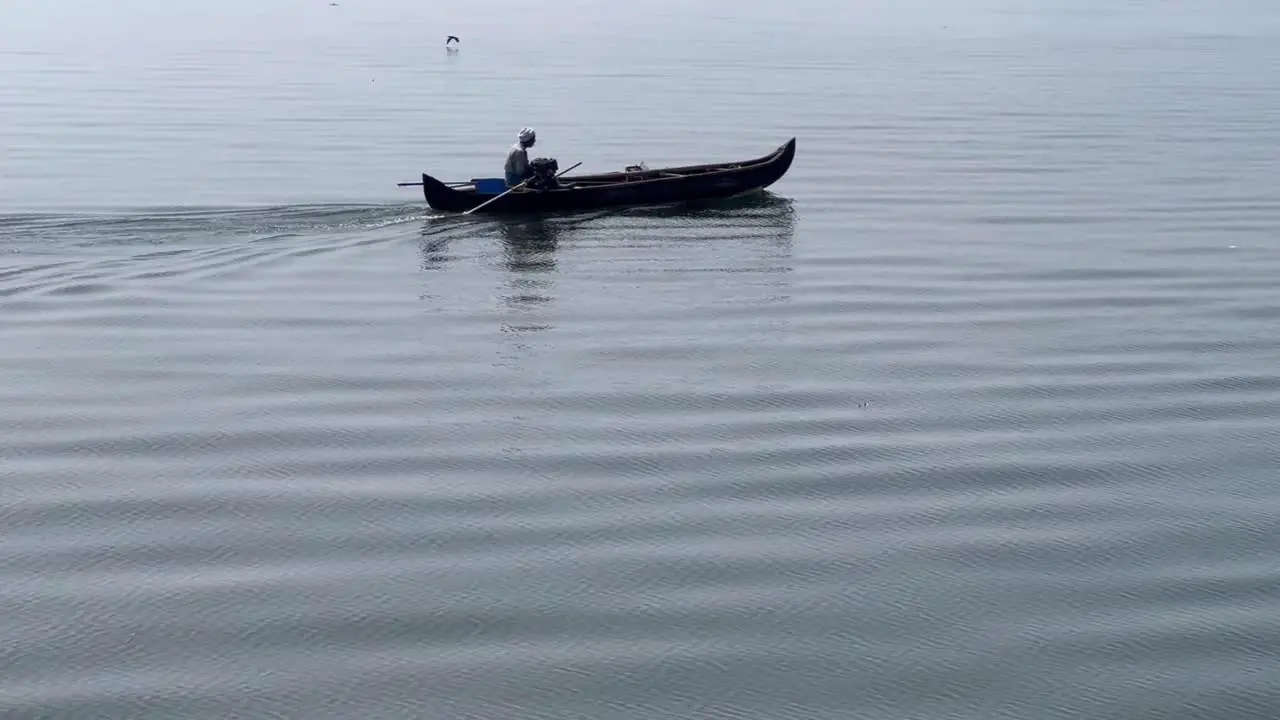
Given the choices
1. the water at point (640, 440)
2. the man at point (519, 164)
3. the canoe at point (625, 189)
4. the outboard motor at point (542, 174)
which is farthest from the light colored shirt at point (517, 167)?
the water at point (640, 440)

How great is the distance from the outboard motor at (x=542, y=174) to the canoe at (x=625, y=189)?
204 mm

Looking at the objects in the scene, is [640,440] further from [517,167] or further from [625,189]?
[625,189]

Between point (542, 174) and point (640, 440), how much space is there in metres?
13.4

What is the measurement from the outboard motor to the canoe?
0.67 feet

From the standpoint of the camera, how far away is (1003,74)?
5803cm

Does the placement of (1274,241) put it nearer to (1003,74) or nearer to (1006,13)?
(1003,74)

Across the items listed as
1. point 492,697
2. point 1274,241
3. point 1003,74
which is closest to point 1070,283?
point 1274,241

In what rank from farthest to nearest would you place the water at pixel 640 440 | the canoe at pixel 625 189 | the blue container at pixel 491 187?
the blue container at pixel 491 187, the canoe at pixel 625 189, the water at pixel 640 440

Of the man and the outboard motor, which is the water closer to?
the outboard motor

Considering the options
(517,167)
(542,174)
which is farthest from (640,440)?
(517,167)

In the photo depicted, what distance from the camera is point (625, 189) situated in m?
29.7

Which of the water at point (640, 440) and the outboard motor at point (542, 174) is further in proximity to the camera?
the outboard motor at point (542, 174)

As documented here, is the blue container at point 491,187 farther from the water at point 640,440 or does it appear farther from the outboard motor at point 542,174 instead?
the water at point 640,440

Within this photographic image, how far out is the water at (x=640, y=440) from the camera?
12.0 metres
